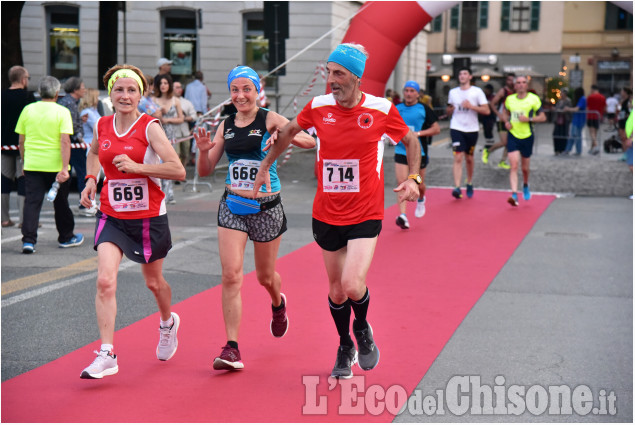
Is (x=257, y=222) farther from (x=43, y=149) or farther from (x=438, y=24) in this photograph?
(x=438, y=24)

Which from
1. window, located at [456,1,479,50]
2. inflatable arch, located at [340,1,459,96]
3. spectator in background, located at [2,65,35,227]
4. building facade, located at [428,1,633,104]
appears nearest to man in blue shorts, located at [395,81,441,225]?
inflatable arch, located at [340,1,459,96]

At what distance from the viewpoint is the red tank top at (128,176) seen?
207 inches

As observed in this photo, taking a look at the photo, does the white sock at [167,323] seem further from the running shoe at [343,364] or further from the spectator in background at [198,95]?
the spectator in background at [198,95]

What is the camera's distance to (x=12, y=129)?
11016mm

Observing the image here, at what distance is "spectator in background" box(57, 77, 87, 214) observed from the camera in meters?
10.7

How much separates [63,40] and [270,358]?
77.3ft

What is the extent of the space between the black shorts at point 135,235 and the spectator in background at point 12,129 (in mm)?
5448

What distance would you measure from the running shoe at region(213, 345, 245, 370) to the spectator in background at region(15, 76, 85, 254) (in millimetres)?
4639

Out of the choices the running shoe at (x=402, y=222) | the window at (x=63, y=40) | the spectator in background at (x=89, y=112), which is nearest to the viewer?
the running shoe at (x=402, y=222)

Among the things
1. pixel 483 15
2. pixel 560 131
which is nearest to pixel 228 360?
pixel 560 131

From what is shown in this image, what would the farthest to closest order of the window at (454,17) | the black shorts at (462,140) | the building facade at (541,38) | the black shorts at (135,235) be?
1. the window at (454,17)
2. the building facade at (541,38)
3. the black shorts at (462,140)
4. the black shorts at (135,235)

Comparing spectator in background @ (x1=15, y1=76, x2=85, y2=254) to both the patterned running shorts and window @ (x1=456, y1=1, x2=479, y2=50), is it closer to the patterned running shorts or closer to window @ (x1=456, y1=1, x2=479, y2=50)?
the patterned running shorts

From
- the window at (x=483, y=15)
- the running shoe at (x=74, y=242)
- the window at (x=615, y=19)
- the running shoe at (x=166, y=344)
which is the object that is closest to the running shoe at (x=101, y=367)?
the running shoe at (x=166, y=344)

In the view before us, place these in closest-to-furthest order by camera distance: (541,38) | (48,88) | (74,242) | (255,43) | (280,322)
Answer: (280,322) < (48,88) < (74,242) < (255,43) < (541,38)
